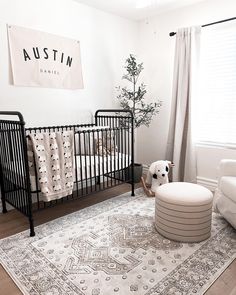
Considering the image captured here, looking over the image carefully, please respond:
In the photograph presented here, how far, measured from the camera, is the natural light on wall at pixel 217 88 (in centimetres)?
277

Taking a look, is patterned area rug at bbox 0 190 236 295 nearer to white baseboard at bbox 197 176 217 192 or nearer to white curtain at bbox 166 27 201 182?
white baseboard at bbox 197 176 217 192

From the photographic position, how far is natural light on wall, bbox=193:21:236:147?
9.08ft

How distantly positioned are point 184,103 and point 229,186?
4.56 ft

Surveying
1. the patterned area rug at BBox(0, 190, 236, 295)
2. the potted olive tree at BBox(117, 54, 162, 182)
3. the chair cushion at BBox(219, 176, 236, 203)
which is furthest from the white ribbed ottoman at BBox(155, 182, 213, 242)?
the potted olive tree at BBox(117, 54, 162, 182)

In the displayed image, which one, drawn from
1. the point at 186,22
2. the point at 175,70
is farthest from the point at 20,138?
the point at 186,22

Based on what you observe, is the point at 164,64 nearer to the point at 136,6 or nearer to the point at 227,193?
the point at 136,6

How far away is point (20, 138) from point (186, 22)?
2586 millimetres

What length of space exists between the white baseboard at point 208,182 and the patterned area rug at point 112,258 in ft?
2.70

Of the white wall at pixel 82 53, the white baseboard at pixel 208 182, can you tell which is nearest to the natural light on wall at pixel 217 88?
the white baseboard at pixel 208 182

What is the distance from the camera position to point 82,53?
2953 mm

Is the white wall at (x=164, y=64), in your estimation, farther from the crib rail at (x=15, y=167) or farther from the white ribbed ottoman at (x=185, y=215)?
the crib rail at (x=15, y=167)

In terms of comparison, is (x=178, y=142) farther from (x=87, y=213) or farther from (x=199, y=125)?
(x=87, y=213)

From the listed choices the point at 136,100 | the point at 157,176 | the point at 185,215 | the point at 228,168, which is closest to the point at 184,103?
the point at 136,100

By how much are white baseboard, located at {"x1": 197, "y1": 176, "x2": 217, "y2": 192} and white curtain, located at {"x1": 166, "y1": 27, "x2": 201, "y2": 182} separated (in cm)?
9
